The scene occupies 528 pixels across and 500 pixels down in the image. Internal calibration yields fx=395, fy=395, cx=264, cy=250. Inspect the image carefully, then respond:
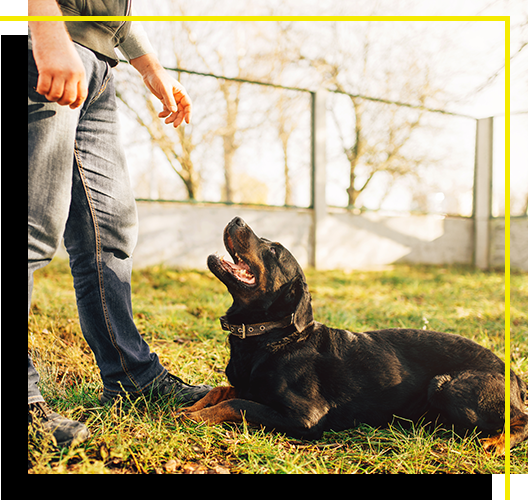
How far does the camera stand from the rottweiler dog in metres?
1.84

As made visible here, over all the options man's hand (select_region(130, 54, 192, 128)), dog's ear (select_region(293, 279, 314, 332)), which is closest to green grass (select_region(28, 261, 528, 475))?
dog's ear (select_region(293, 279, 314, 332))

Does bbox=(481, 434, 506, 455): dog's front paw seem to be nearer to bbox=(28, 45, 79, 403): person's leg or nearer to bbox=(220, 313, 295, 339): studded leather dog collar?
bbox=(220, 313, 295, 339): studded leather dog collar

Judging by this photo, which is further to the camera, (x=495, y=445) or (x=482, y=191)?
(x=482, y=191)

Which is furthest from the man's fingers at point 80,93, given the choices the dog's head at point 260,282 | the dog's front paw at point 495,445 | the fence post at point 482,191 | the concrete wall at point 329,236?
the fence post at point 482,191

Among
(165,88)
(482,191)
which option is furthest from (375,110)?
(165,88)

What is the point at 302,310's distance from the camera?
2002 mm

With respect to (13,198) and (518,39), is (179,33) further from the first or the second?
(13,198)

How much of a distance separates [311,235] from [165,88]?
558 cm

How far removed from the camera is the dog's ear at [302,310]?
198cm

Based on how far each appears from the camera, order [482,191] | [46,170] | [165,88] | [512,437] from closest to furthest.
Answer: [46,170], [512,437], [165,88], [482,191]

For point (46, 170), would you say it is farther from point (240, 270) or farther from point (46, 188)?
point (240, 270)

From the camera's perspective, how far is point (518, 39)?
4445 millimetres

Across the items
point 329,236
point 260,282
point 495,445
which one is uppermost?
point 329,236

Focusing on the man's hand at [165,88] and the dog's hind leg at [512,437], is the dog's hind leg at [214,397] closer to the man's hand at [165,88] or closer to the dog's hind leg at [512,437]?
the dog's hind leg at [512,437]
